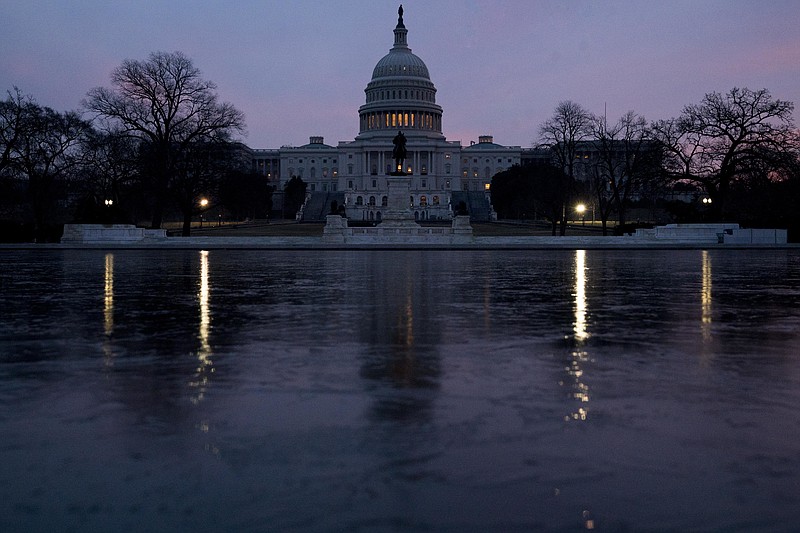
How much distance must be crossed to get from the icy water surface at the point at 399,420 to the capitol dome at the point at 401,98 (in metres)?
160

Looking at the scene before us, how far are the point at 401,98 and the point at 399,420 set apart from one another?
168 m

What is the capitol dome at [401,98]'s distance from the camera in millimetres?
168375

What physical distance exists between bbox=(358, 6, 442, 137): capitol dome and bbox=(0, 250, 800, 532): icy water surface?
159883mm

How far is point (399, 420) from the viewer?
5.71 metres

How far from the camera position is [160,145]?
174 feet

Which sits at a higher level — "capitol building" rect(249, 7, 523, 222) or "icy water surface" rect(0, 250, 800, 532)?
"capitol building" rect(249, 7, 523, 222)

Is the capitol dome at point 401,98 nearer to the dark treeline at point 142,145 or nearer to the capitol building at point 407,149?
the capitol building at point 407,149

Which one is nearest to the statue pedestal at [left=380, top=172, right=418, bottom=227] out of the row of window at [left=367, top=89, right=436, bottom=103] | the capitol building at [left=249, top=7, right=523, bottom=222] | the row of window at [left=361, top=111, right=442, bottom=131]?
the capitol building at [left=249, top=7, right=523, bottom=222]

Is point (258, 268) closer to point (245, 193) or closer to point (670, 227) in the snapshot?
point (670, 227)

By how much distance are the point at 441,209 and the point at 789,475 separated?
441 ft

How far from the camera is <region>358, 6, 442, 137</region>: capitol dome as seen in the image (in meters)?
168

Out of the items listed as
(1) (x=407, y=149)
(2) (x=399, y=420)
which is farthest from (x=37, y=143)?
(1) (x=407, y=149)

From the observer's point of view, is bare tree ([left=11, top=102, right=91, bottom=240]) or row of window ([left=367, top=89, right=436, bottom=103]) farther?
row of window ([left=367, top=89, right=436, bottom=103])

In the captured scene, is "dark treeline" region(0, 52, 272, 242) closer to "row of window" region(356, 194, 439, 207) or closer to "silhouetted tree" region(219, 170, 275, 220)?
"silhouetted tree" region(219, 170, 275, 220)
